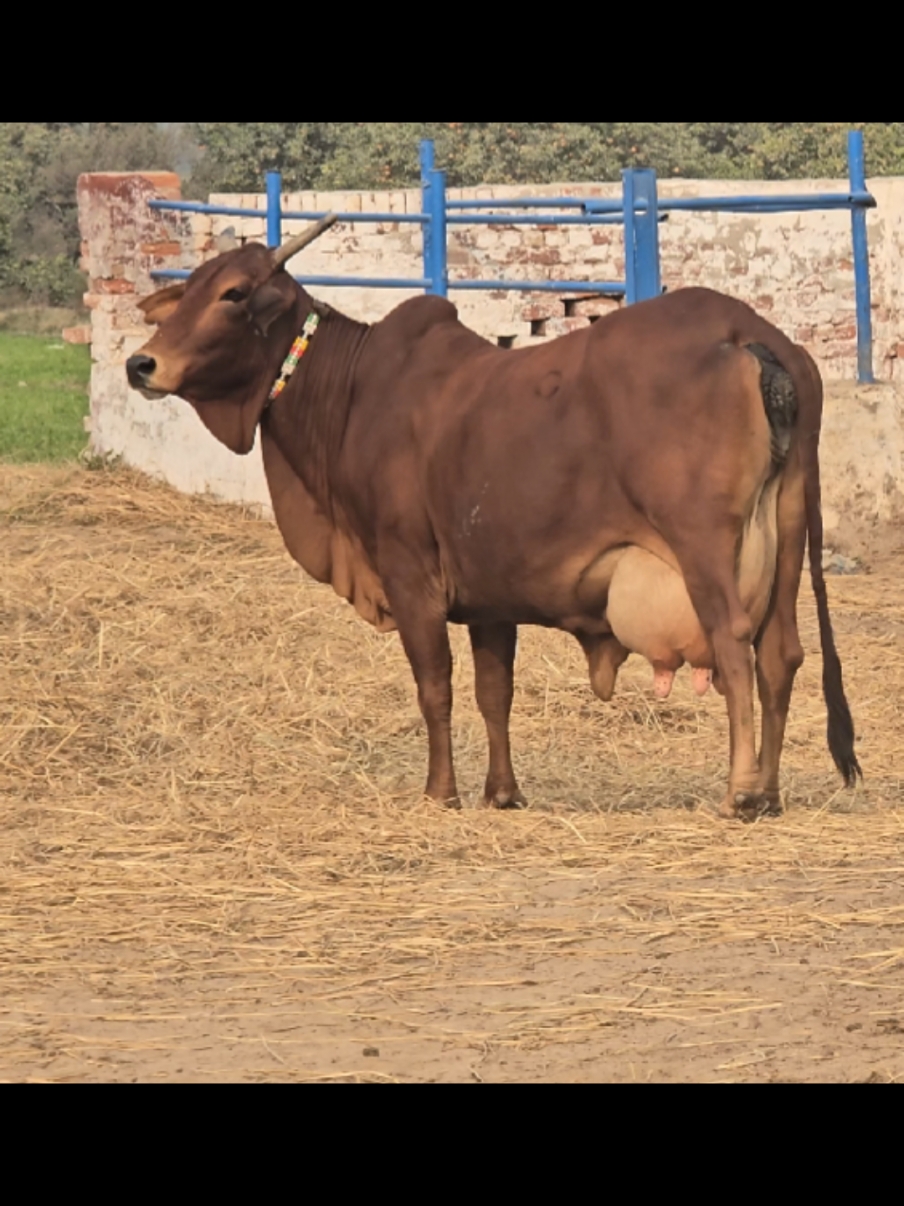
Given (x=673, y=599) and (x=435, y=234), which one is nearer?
(x=673, y=599)

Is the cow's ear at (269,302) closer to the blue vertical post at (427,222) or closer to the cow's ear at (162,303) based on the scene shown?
the cow's ear at (162,303)

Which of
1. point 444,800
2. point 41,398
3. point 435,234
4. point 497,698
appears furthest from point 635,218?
point 41,398

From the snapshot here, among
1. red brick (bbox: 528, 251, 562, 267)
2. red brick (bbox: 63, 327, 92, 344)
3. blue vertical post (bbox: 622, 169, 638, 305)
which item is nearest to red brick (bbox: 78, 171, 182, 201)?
red brick (bbox: 63, 327, 92, 344)

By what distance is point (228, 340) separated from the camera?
22.2 feet

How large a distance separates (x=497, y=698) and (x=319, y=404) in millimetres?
1088

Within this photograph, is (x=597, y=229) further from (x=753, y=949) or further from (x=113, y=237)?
(x=753, y=949)

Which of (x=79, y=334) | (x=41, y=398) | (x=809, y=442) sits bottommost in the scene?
(x=41, y=398)

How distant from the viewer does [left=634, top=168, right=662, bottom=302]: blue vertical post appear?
1023 centimetres

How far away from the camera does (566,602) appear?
6.21 m

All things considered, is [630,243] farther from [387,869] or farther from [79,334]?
[79,334]

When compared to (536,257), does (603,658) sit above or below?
below

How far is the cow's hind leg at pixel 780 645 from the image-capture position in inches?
243

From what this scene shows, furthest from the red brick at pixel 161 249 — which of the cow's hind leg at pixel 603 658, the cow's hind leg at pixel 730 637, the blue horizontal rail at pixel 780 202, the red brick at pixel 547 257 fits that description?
the cow's hind leg at pixel 730 637

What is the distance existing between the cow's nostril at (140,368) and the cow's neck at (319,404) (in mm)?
452
